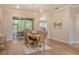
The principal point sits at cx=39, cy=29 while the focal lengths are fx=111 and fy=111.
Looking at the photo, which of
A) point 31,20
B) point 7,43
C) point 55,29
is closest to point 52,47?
point 55,29

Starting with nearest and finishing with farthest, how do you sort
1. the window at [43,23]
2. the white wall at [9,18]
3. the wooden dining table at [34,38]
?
the white wall at [9,18] → the window at [43,23] → the wooden dining table at [34,38]

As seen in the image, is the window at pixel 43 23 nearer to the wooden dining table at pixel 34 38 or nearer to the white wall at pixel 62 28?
the white wall at pixel 62 28

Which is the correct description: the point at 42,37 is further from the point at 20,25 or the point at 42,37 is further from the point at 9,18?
the point at 9,18

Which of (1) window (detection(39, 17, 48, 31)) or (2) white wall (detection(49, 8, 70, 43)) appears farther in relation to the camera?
(2) white wall (detection(49, 8, 70, 43))

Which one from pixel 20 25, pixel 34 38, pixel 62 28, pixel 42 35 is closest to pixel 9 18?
pixel 20 25

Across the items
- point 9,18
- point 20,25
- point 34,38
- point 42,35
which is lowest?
point 34,38

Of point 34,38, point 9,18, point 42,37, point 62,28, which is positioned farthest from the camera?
point 62,28

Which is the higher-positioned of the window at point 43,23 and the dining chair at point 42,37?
the window at point 43,23

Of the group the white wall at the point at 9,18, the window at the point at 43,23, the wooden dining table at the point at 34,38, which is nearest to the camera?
the white wall at the point at 9,18

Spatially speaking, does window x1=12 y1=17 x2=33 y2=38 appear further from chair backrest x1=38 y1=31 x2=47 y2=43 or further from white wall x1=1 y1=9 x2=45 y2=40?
chair backrest x1=38 y1=31 x2=47 y2=43

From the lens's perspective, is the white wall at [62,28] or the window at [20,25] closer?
the window at [20,25]

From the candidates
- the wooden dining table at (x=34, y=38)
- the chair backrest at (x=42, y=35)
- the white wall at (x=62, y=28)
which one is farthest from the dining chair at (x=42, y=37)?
the white wall at (x=62, y=28)

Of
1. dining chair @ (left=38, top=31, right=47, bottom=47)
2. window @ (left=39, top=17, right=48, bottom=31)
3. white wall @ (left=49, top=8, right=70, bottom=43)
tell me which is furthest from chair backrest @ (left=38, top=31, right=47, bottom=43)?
white wall @ (left=49, top=8, right=70, bottom=43)

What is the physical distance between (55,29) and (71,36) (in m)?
0.75
